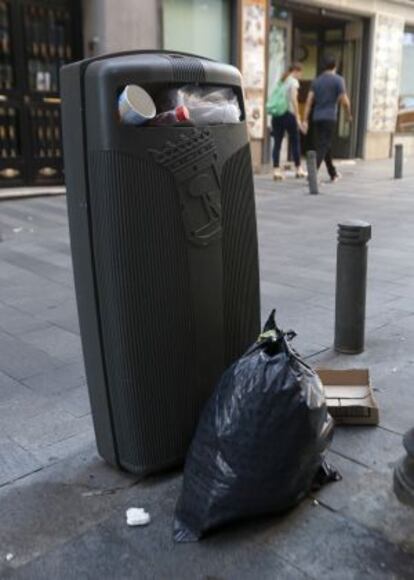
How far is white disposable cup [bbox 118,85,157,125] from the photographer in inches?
88.0

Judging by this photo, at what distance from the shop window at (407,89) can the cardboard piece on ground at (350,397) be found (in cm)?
1617

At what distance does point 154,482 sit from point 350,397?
1.03 m

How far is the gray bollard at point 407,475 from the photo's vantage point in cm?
243

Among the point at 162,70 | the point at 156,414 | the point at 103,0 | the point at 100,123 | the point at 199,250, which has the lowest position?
the point at 156,414

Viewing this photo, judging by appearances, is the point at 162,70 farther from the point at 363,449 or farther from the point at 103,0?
the point at 103,0

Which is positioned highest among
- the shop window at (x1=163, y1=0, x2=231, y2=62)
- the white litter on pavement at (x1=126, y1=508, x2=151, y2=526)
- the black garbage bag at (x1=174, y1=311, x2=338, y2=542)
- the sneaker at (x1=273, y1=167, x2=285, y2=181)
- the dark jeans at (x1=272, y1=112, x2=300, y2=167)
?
the shop window at (x1=163, y1=0, x2=231, y2=62)

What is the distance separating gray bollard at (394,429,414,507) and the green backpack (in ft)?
34.4

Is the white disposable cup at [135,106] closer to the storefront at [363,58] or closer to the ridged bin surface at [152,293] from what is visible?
the ridged bin surface at [152,293]

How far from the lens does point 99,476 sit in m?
2.71

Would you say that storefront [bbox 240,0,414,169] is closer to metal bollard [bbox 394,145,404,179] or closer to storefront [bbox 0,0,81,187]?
metal bollard [bbox 394,145,404,179]

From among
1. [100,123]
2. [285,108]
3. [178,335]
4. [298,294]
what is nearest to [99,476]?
[178,335]

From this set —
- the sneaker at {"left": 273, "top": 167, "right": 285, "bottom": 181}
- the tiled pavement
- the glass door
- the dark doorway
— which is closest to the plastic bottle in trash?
the tiled pavement

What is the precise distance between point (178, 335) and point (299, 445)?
0.60 m

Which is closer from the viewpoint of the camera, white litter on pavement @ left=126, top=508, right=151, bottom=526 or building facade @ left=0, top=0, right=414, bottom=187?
white litter on pavement @ left=126, top=508, right=151, bottom=526
